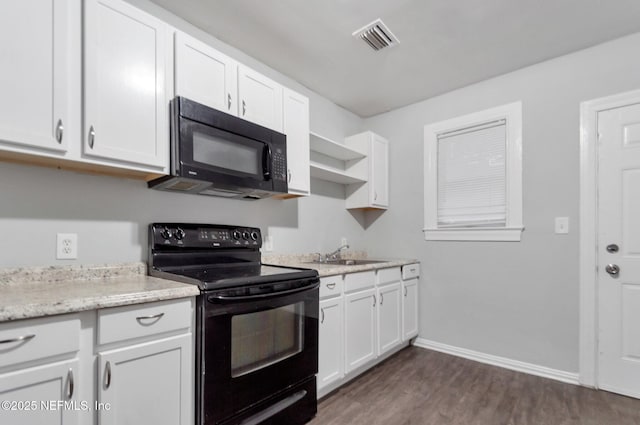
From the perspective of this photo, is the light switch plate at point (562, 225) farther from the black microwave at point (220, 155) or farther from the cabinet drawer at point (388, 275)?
the black microwave at point (220, 155)

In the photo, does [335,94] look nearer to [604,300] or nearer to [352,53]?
[352,53]

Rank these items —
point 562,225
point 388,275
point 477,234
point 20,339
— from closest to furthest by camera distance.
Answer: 1. point 20,339
2. point 562,225
3. point 388,275
4. point 477,234

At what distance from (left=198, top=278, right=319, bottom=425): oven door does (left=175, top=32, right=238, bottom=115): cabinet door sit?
111cm

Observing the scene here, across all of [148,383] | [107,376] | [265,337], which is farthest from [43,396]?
[265,337]

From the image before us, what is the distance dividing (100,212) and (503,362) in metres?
3.20

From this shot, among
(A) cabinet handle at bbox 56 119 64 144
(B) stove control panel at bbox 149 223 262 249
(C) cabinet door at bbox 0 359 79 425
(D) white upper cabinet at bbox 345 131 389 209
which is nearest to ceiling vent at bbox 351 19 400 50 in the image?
(D) white upper cabinet at bbox 345 131 389 209

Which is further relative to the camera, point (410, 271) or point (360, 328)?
point (410, 271)

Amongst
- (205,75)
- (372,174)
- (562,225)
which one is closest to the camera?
(205,75)

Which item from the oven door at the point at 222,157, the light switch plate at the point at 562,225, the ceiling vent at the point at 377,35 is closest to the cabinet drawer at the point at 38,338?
the oven door at the point at 222,157

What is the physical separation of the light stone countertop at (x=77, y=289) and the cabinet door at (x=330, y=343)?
39.6 inches

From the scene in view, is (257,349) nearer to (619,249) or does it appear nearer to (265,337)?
(265,337)

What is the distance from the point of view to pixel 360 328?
239 cm

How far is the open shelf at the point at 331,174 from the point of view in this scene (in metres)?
2.75

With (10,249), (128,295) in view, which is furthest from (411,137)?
(10,249)
